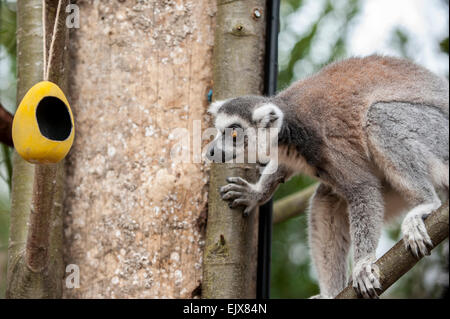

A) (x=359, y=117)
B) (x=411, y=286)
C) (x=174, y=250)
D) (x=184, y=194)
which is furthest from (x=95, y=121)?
(x=411, y=286)

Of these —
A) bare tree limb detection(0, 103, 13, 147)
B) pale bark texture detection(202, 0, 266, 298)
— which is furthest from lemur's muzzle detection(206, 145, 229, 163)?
bare tree limb detection(0, 103, 13, 147)

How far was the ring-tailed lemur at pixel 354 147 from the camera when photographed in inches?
129

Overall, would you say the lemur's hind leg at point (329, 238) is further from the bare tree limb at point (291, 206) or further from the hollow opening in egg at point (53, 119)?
the hollow opening in egg at point (53, 119)

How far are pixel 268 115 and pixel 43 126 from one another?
59.6 inches

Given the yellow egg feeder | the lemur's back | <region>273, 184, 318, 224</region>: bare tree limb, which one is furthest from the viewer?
<region>273, 184, 318, 224</region>: bare tree limb

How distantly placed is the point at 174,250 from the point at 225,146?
0.74 metres

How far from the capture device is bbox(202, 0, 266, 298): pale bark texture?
314 centimetres

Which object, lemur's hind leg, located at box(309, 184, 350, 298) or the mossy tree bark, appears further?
lemur's hind leg, located at box(309, 184, 350, 298)

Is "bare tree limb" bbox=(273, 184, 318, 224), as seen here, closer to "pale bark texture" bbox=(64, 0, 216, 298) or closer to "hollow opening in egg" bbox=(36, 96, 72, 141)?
"pale bark texture" bbox=(64, 0, 216, 298)

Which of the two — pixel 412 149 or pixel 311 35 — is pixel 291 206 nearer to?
pixel 412 149

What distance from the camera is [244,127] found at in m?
3.49

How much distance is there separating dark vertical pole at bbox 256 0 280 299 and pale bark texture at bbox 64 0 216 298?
0.41 m

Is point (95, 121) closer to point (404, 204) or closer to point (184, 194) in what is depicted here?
point (184, 194)

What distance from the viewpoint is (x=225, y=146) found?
3.31 m
